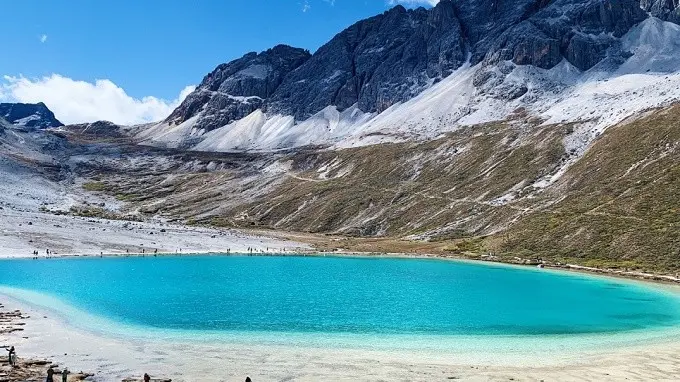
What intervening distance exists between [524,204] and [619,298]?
70.6 m

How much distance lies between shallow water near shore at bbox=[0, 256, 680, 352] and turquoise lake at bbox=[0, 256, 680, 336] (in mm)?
148

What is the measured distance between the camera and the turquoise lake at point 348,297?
54.4 m

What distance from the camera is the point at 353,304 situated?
65062mm

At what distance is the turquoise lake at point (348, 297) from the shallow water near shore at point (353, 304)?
0.15 metres

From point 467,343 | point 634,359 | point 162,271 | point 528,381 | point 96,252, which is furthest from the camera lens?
point 96,252

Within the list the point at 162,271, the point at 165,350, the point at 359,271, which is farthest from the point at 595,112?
the point at 165,350

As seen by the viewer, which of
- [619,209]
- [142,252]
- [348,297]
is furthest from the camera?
[142,252]

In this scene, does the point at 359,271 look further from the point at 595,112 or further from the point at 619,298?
the point at 595,112

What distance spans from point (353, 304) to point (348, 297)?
534cm

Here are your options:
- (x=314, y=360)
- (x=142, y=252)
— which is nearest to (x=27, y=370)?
(x=314, y=360)

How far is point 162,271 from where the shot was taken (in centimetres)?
9794

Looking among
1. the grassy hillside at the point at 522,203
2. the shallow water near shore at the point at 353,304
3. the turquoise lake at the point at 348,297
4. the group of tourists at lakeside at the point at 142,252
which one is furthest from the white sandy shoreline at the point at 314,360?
the group of tourists at lakeside at the point at 142,252

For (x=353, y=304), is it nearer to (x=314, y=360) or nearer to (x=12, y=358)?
(x=314, y=360)

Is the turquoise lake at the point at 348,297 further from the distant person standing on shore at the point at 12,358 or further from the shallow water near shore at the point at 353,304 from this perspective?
the distant person standing on shore at the point at 12,358
